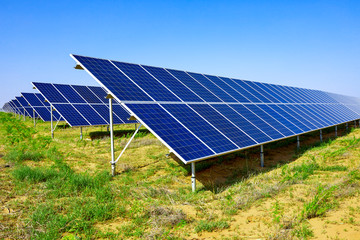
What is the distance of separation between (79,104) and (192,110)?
14.1m

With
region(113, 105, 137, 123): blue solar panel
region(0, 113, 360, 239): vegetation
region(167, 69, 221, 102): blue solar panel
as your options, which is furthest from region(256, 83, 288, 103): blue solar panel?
region(113, 105, 137, 123): blue solar panel

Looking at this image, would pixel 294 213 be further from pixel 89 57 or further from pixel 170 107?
pixel 89 57

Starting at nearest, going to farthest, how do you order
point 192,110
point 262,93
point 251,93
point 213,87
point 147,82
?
1. point 192,110
2. point 147,82
3. point 213,87
4. point 251,93
5. point 262,93

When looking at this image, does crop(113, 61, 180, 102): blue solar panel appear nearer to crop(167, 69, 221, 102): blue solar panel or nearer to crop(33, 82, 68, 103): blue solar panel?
crop(167, 69, 221, 102): blue solar panel

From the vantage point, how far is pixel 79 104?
2155 cm

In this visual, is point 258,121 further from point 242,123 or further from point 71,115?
point 71,115

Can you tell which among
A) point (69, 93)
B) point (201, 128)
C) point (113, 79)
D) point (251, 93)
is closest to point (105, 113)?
point (69, 93)

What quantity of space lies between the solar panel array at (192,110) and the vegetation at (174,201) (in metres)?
1.54

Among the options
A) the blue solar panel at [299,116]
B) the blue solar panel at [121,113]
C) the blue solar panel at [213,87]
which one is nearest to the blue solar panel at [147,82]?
the blue solar panel at [213,87]

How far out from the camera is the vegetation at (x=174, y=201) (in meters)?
5.86

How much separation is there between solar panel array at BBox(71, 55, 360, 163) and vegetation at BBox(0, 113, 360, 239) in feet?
5.06

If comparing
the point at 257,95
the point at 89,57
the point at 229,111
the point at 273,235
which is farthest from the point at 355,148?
the point at 89,57

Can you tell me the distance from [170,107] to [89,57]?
4.07 meters

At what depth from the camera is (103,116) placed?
68.4 ft
